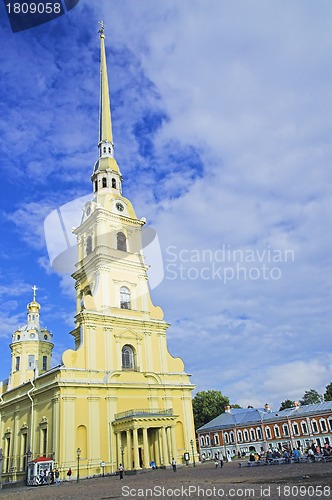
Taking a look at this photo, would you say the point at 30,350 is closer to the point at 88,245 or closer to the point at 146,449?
the point at 88,245

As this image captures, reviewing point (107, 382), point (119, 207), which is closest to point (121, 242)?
point (119, 207)

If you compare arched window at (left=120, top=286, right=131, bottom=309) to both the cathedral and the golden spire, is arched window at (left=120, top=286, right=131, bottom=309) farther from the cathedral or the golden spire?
the golden spire

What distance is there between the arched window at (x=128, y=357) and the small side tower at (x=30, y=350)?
17.0 meters

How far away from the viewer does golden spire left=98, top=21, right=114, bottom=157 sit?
165 ft

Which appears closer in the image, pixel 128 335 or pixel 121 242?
pixel 128 335

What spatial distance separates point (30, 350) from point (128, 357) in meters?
19.9

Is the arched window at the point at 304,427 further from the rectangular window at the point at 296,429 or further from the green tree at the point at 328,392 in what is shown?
the green tree at the point at 328,392

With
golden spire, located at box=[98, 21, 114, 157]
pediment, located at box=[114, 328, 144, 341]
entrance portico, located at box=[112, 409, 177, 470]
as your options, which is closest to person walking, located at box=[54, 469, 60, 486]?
entrance portico, located at box=[112, 409, 177, 470]

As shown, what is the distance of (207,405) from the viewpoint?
253 ft

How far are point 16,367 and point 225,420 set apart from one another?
33.3 m

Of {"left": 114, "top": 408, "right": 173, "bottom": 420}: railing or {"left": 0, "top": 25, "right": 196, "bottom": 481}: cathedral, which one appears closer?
{"left": 0, "top": 25, "right": 196, "bottom": 481}: cathedral

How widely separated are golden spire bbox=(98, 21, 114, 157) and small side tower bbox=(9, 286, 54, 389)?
21816mm

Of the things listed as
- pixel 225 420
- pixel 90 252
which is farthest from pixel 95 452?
pixel 225 420

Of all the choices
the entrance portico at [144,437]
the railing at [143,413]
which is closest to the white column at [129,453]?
the entrance portico at [144,437]
